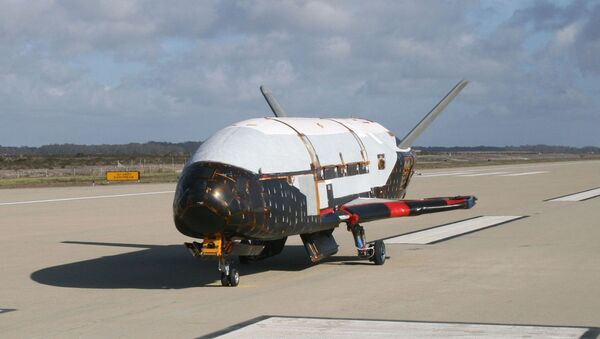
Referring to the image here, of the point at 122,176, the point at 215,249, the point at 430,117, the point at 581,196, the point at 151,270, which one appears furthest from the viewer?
the point at 122,176

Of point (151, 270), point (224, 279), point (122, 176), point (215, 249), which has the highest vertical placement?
point (215, 249)

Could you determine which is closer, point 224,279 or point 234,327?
point 234,327

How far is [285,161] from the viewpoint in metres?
17.3

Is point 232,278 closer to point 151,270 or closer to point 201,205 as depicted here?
point 201,205

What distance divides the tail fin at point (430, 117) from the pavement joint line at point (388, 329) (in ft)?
38.4

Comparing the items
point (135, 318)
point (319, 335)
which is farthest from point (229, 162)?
point (319, 335)

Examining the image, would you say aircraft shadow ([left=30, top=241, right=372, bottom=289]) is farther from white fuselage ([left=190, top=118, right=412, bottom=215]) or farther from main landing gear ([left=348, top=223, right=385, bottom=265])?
white fuselage ([left=190, top=118, right=412, bottom=215])

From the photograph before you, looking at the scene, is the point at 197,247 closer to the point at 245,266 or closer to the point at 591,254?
the point at 245,266

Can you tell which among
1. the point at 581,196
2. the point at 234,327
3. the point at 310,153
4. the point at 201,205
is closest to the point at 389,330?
the point at 234,327

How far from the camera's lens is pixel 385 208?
19.7 m

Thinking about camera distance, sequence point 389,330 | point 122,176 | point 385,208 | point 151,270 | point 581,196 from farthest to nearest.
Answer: point 122,176
point 581,196
point 151,270
point 385,208
point 389,330

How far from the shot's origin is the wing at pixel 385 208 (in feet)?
62.6

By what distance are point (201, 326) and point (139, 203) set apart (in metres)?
31.2

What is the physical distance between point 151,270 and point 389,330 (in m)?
8.72
